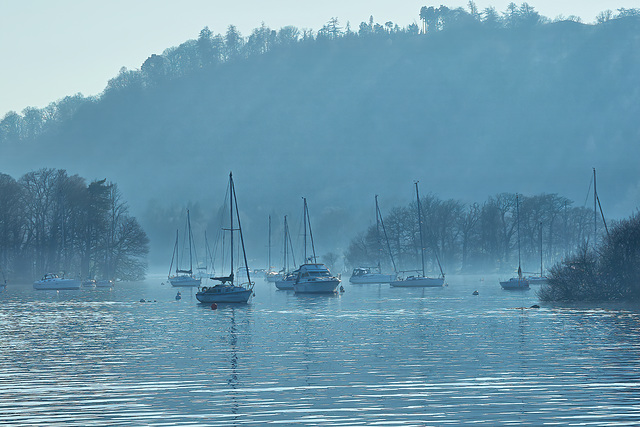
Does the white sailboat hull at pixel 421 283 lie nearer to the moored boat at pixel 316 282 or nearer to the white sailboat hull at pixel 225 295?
the moored boat at pixel 316 282

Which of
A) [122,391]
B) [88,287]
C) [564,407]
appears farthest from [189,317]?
[88,287]

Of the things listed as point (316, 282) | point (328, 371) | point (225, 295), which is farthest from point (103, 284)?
point (328, 371)

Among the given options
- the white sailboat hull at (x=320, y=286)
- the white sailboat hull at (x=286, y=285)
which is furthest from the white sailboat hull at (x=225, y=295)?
the white sailboat hull at (x=286, y=285)

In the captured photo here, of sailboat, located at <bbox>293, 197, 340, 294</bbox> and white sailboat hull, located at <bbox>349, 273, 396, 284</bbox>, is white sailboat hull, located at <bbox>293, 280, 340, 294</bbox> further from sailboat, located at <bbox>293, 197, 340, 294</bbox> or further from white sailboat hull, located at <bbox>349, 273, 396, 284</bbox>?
white sailboat hull, located at <bbox>349, 273, 396, 284</bbox>

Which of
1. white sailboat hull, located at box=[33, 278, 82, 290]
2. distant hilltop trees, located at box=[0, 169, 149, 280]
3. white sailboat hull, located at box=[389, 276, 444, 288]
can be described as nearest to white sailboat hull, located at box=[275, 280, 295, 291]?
white sailboat hull, located at box=[389, 276, 444, 288]

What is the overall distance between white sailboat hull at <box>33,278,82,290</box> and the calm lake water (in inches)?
3153

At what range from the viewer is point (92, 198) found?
16525 centimetres

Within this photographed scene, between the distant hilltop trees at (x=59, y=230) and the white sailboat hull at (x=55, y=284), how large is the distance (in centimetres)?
1112

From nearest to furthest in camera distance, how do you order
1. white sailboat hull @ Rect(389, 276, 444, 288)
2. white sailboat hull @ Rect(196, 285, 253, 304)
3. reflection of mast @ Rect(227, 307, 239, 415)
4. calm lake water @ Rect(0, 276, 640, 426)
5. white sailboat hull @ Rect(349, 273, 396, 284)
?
calm lake water @ Rect(0, 276, 640, 426) < reflection of mast @ Rect(227, 307, 239, 415) < white sailboat hull @ Rect(196, 285, 253, 304) < white sailboat hull @ Rect(389, 276, 444, 288) < white sailboat hull @ Rect(349, 273, 396, 284)

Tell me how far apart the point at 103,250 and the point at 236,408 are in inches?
5913

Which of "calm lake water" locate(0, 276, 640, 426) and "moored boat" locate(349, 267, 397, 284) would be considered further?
"moored boat" locate(349, 267, 397, 284)

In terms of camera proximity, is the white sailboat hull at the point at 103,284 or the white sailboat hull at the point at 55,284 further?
the white sailboat hull at the point at 103,284

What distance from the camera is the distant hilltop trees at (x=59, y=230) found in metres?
156

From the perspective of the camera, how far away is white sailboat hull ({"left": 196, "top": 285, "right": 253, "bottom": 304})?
317 ft
